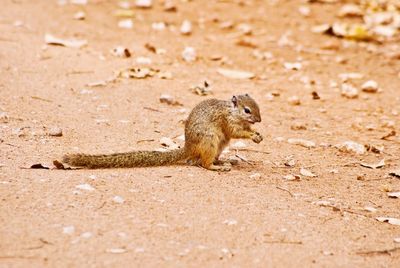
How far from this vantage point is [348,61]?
365 inches

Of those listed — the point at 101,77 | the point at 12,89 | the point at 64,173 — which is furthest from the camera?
the point at 101,77

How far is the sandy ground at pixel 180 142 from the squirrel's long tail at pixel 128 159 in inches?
2.9

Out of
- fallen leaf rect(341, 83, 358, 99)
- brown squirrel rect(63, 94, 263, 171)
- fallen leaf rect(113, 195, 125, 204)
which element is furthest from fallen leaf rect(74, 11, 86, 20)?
→ fallen leaf rect(113, 195, 125, 204)

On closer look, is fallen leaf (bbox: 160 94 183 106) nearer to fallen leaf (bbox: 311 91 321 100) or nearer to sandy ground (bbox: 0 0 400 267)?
sandy ground (bbox: 0 0 400 267)

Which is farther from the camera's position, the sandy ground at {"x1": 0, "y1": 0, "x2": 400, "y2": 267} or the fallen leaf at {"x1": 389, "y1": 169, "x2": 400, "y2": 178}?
the fallen leaf at {"x1": 389, "y1": 169, "x2": 400, "y2": 178}

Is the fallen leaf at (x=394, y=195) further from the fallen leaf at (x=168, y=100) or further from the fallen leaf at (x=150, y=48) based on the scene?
the fallen leaf at (x=150, y=48)

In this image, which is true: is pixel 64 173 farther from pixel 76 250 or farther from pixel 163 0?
pixel 163 0

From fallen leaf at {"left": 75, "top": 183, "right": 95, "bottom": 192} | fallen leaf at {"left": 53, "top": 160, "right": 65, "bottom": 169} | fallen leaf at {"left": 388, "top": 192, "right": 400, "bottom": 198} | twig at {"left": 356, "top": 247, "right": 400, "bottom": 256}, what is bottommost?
fallen leaf at {"left": 388, "top": 192, "right": 400, "bottom": 198}

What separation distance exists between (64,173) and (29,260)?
4.01ft

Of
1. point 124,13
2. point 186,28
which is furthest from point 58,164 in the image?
point 124,13

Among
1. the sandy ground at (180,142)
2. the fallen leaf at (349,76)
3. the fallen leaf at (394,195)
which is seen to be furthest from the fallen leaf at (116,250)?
the fallen leaf at (349,76)

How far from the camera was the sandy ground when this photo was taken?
377 centimetres

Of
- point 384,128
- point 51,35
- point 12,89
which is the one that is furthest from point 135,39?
point 384,128

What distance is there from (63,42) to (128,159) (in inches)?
151
